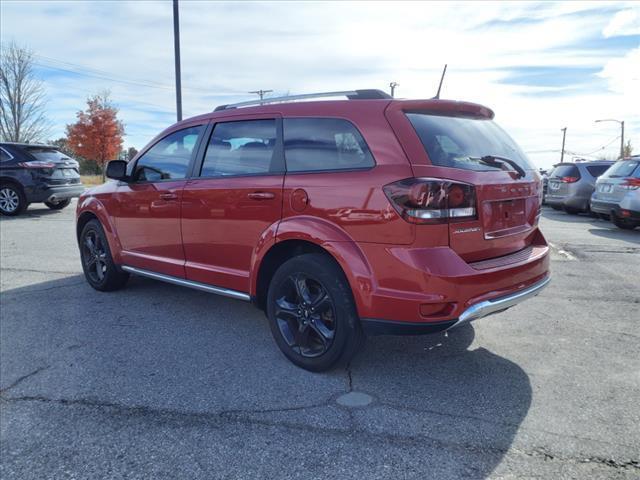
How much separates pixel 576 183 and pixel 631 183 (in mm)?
4001

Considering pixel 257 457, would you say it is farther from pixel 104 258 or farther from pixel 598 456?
pixel 104 258

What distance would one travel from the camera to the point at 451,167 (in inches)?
119

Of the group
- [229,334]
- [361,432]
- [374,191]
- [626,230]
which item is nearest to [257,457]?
[361,432]

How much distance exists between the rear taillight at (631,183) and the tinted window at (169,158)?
29.2 ft

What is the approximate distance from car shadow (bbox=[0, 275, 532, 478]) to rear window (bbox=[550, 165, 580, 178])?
11.5m

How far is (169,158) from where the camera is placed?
468 centimetres

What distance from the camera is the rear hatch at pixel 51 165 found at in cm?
1212

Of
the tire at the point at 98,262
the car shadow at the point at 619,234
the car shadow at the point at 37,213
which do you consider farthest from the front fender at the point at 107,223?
the car shadow at the point at 619,234

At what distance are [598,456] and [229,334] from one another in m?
2.76

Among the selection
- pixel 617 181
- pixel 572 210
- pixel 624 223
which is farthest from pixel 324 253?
pixel 572 210

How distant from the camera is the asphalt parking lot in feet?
8.15

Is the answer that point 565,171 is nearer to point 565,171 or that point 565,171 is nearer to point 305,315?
point 565,171

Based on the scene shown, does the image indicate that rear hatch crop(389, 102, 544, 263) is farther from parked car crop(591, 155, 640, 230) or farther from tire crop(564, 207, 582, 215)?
tire crop(564, 207, 582, 215)

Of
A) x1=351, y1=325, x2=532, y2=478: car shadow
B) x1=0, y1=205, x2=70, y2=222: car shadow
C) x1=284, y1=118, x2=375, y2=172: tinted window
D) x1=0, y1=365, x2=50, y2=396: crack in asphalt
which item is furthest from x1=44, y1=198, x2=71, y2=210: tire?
x1=351, y1=325, x2=532, y2=478: car shadow
